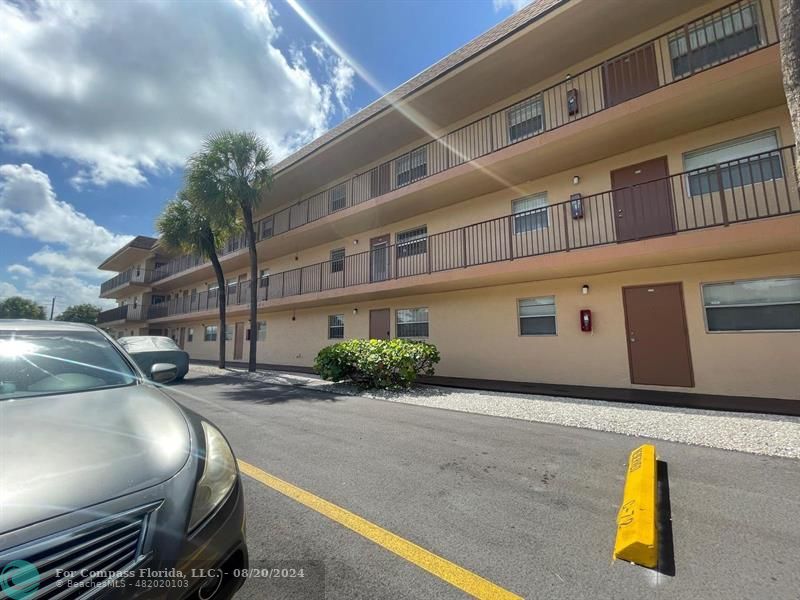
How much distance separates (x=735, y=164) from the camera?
7.57 m

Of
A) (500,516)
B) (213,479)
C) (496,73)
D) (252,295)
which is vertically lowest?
(500,516)

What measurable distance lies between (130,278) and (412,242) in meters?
33.2

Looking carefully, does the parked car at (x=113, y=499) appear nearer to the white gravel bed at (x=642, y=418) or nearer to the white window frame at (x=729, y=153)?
the white gravel bed at (x=642, y=418)

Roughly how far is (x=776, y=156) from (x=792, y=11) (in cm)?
341

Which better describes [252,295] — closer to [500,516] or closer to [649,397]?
[649,397]

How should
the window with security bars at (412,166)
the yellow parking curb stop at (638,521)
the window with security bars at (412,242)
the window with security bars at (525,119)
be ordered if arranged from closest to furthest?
the yellow parking curb stop at (638,521), the window with security bars at (525,119), the window with security bars at (412,242), the window with security bars at (412,166)

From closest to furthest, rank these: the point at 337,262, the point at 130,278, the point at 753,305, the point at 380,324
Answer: the point at 753,305
the point at 380,324
the point at 337,262
the point at 130,278

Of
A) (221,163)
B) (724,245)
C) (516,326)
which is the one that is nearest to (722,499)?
(724,245)

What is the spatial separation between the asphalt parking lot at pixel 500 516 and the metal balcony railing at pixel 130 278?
33.5 meters

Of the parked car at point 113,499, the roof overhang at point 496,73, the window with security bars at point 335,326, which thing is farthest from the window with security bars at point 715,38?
the window with security bars at point 335,326

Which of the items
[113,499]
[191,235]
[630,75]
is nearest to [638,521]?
[113,499]

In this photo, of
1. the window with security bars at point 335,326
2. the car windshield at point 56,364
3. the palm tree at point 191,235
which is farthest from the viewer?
the palm tree at point 191,235

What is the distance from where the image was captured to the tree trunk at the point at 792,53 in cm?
478

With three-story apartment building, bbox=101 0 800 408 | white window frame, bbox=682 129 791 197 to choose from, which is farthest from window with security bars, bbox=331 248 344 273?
white window frame, bbox=682 129 791 197
